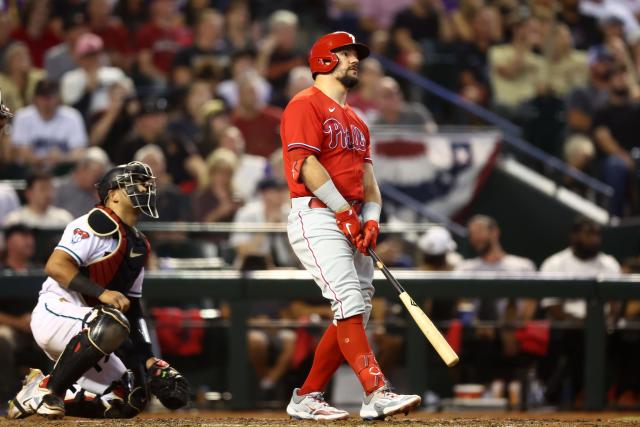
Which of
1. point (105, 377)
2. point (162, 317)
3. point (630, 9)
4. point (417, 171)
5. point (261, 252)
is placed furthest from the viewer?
point (630, 9)

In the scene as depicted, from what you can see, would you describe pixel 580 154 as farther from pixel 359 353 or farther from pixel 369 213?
pixel 359 353

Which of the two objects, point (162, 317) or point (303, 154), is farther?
point (162, 317)

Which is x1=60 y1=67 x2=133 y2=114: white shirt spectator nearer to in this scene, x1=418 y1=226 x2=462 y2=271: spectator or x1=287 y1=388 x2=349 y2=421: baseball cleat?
x1=418 y1=226 x2=462 y2=271: spectator

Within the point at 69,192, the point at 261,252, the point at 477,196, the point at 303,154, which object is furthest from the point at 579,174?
the point at 303,154

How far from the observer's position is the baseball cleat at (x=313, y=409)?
18.3ft

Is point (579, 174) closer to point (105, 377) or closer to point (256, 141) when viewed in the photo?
point (256, 141)

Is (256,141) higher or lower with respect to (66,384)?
higher

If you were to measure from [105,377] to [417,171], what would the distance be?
219 inches

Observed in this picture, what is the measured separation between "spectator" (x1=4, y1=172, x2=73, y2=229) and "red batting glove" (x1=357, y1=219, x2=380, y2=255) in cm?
424

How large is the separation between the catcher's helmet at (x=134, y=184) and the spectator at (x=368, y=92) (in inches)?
236

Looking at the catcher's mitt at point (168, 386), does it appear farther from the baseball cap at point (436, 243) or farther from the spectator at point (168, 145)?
the spectator at point (168, 145)

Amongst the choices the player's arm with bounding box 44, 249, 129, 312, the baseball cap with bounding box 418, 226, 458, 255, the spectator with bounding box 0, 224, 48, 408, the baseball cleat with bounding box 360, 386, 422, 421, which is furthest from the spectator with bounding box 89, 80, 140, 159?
the baseball cleat with bounding box 360, 386, 422, 421

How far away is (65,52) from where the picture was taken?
11.8 metres

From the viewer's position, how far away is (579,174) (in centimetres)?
1195
